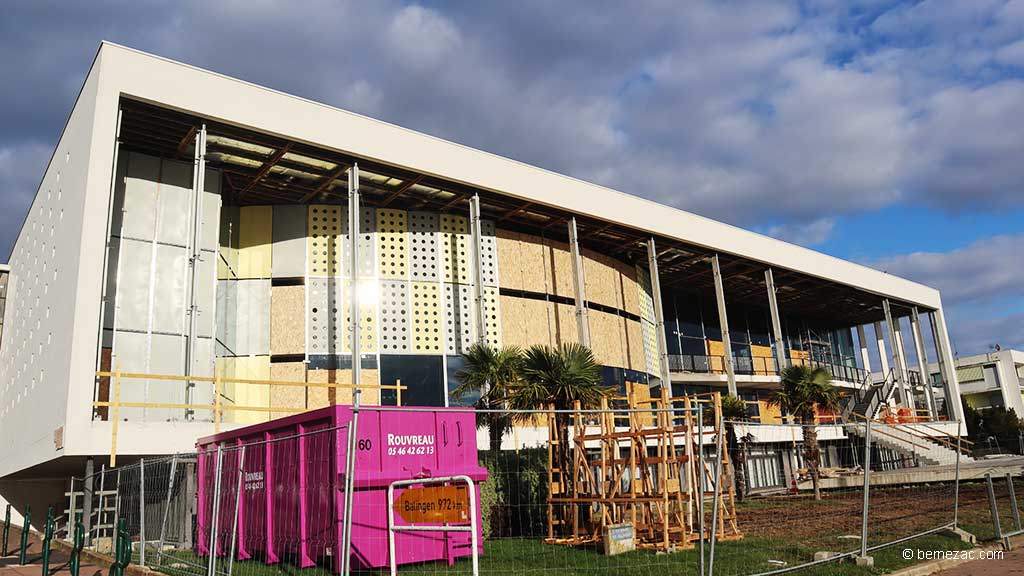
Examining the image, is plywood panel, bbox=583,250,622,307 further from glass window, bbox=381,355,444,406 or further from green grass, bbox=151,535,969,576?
green grass, bbox=151,535,969,576

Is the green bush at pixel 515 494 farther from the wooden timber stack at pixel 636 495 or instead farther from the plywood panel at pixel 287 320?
the plywood panel at pixel 287 320

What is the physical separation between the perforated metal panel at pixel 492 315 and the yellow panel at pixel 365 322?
3967mm

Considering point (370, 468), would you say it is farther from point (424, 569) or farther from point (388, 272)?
point (388, 272)

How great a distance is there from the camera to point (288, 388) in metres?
24.6

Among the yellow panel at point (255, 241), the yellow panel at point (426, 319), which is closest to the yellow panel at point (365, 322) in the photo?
the yellow panel at point (426, 319)

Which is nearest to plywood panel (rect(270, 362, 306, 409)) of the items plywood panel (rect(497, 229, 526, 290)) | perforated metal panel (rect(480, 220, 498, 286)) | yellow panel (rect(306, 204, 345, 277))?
yellow panel (rect(306, 204, 345, 277))

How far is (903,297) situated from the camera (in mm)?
46531

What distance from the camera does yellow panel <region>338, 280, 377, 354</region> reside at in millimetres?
25438

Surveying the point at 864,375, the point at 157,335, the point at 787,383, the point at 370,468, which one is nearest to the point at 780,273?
the point at 787,383

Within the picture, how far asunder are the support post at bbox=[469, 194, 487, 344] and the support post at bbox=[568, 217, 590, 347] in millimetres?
3821

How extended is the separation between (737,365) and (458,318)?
23085mm

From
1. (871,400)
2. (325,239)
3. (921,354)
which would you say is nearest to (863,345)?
(921,354)

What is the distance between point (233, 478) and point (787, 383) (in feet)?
63.8

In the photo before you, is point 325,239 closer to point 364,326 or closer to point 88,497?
point 364,326
